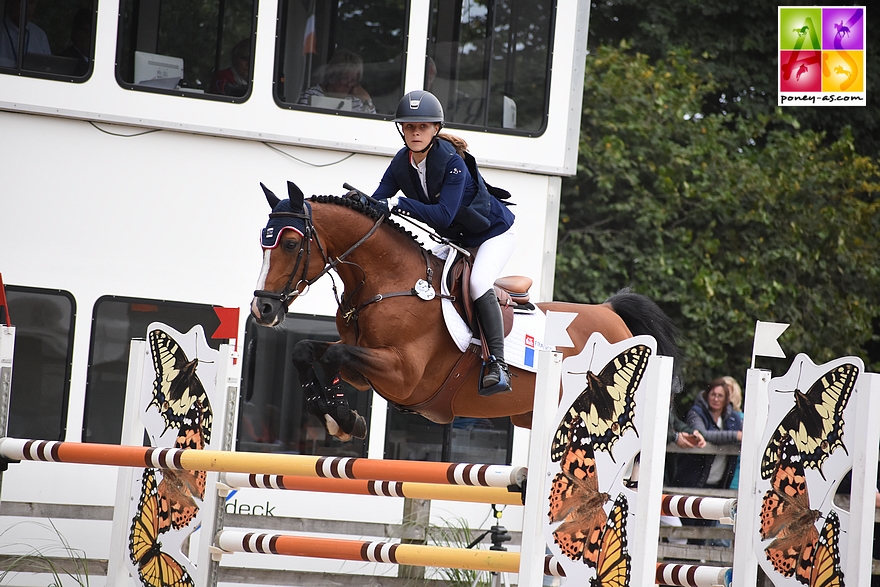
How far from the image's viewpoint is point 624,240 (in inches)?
525

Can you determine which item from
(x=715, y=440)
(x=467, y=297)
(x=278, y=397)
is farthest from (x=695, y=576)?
(x=715, y=440)

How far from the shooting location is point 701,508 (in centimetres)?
367

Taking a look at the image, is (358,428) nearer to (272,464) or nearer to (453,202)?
(272,464)

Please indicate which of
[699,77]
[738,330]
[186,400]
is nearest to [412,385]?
[186,400]

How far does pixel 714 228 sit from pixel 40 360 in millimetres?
9645

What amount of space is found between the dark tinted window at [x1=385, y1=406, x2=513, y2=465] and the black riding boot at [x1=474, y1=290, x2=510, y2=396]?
2.04 metres

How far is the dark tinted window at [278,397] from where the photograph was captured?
6.32 m

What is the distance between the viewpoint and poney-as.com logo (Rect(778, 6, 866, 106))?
9.04 m

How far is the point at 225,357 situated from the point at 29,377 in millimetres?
2127

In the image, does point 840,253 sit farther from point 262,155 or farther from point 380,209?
point 380,209

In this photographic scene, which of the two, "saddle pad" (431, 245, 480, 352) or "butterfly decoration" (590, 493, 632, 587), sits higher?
"saddle pad" (431, 245, 480, 352)

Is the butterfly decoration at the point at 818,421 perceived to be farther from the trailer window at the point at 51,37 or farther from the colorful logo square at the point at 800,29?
the colorful logo square at the point at 800,29

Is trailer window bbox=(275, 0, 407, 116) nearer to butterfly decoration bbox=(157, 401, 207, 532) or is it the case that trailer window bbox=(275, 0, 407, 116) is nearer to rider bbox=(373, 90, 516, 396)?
rider bbox=(373, 90, 516, 396)

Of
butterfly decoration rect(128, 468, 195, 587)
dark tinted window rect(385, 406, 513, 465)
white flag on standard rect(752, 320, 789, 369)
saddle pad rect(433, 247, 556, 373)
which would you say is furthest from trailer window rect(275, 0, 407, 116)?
white flag on standard rect(752, 320, 789, 369)
